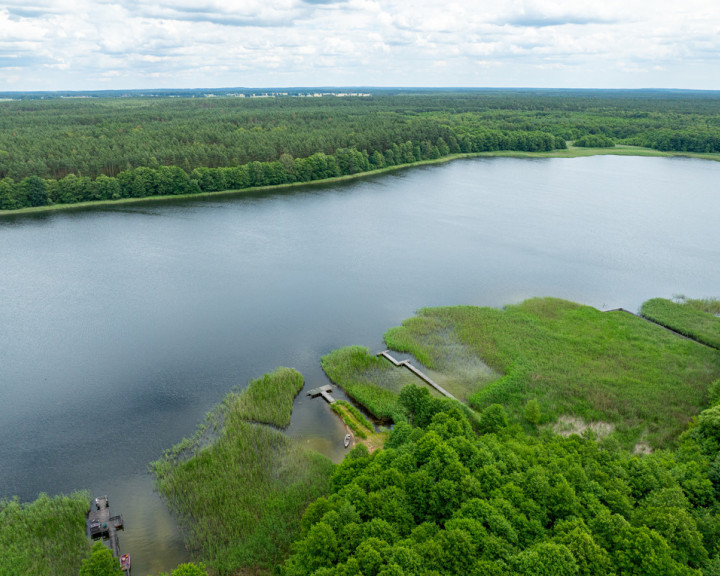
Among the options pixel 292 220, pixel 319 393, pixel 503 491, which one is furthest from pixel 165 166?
pixel 503 491

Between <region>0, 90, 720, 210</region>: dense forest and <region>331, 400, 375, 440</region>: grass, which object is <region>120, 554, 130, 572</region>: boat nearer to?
<region>331, 400, 375, 440</region>: grass

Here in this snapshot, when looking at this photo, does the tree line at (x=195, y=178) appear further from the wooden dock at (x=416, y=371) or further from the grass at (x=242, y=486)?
Result: the grass at (x=242, y=486)

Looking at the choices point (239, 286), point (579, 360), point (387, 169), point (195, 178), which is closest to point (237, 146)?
point (195, 178)

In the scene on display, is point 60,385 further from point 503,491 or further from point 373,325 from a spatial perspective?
point 503,491

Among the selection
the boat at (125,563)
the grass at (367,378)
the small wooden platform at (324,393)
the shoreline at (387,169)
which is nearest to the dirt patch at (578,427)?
the grass at (367,378)

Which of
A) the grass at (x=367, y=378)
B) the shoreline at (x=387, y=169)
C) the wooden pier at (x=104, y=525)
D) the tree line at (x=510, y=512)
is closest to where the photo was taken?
the tree line at (x=510, y=512)

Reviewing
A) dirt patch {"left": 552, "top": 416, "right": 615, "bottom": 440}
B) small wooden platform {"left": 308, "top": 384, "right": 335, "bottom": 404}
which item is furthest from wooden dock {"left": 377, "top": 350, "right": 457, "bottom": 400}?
dirt patch {"left": 552, "top": 416, "right": 615, "bottom": 440}
